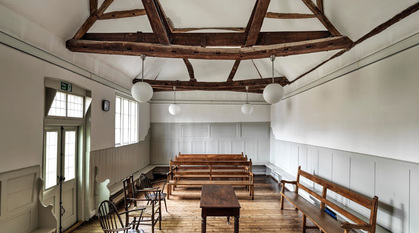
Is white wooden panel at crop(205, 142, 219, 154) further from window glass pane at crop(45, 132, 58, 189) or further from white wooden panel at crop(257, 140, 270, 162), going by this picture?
window glass pane at crop(45, 132, 58, 189)

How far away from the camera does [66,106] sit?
3.28 metres

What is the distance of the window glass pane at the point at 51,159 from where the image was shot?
2.96 metres

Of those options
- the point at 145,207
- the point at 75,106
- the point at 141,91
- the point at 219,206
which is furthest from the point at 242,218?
the point at 75,106

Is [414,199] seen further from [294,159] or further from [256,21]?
[294,159]

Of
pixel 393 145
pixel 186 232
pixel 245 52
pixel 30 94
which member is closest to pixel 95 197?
pixel 186 232

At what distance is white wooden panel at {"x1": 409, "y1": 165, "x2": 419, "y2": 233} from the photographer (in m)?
2.19

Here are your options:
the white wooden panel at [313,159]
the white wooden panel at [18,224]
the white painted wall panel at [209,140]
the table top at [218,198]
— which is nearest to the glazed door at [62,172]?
the white wooden panel at [18,224]

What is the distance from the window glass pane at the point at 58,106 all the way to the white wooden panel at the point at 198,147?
4.81 m

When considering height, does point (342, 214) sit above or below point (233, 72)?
below

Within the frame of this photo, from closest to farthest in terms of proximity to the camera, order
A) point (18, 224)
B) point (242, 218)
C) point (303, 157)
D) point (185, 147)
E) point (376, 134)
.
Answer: point (18, 224) < point (376, 134) < point (242, 218) < point (303, 157) < point (185, 147)

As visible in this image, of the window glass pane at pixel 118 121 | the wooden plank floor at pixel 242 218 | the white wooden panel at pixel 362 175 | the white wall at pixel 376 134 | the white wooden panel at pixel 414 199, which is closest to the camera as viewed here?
the white wooden panel at pixel 414 199

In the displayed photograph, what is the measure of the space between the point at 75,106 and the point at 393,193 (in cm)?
464

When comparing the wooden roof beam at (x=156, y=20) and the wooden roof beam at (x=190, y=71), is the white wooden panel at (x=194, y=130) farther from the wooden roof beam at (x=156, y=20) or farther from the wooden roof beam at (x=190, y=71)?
the wooden roof beam at (x=156, y=20)

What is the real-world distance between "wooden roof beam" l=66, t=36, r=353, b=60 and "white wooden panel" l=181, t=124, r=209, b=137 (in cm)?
431
